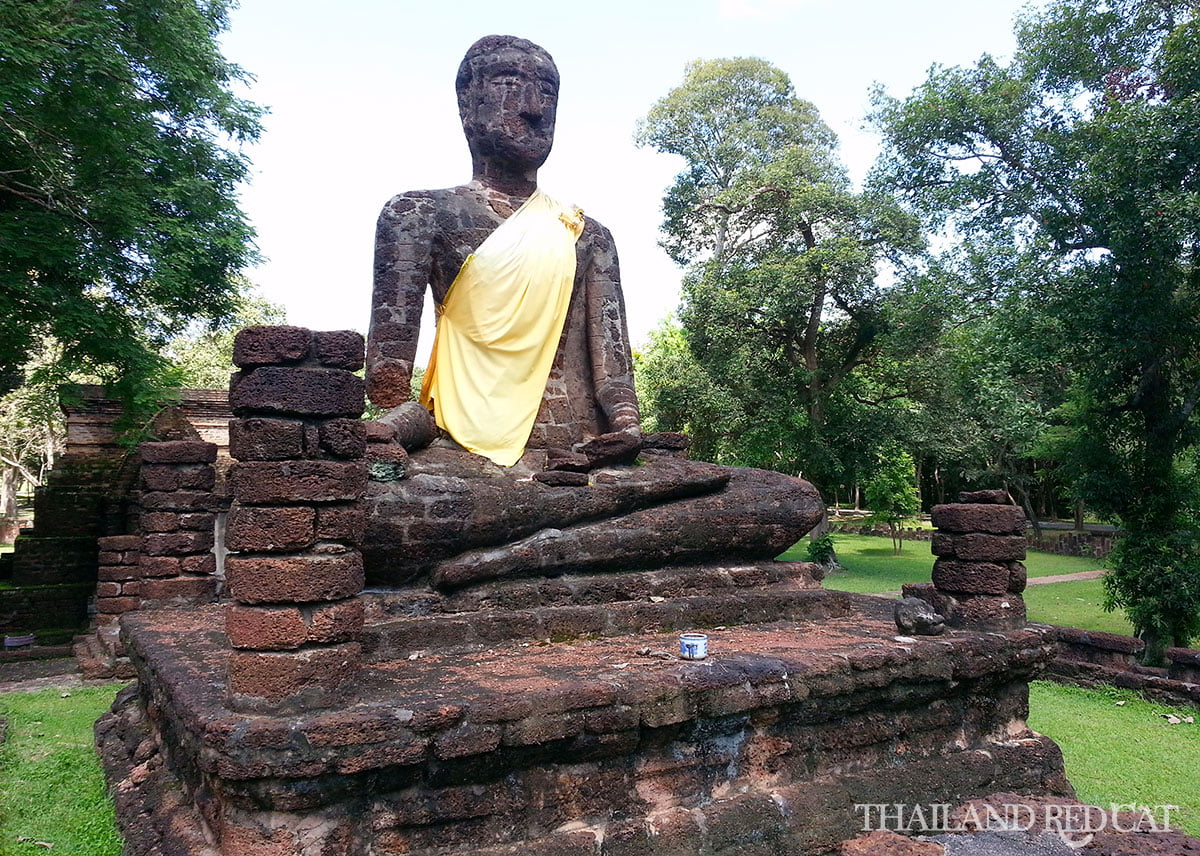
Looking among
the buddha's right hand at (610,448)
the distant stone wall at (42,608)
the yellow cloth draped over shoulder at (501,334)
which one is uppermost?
the yellow cloth draped over shoulder at (501,334)

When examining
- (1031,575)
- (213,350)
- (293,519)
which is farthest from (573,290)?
(213,350)

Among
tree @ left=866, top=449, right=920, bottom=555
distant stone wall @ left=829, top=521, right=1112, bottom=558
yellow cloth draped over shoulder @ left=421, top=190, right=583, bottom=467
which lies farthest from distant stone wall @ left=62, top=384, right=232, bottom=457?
distant stone wall @ left=829, top=521, right=1112, bottom=558

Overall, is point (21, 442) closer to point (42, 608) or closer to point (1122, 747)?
point (42, 608)

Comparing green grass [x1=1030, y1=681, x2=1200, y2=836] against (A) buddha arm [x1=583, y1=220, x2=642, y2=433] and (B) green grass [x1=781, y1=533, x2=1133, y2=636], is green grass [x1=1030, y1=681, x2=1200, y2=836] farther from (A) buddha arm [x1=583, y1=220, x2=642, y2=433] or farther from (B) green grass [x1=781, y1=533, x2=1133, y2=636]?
(A) buddha arm [x1=583, y1=220, x2=642, y2=433]

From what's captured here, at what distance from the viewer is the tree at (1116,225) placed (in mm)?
8891

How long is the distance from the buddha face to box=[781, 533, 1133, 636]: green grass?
24.2 feet

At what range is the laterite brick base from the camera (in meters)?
3.38

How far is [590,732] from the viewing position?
12.3 feet

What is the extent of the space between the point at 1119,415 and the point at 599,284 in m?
7.52

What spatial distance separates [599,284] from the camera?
278 inches

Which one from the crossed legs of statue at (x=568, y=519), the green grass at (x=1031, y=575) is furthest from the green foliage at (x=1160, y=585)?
the crossed legs of statue at (x=568, y=519)

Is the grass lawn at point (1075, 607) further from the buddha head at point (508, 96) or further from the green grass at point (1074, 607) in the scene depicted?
the buddha head at point (508, 96)

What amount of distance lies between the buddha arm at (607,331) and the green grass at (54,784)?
13.6ft

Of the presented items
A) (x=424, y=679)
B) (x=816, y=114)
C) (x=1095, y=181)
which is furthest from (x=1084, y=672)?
(x=816, y=114)
